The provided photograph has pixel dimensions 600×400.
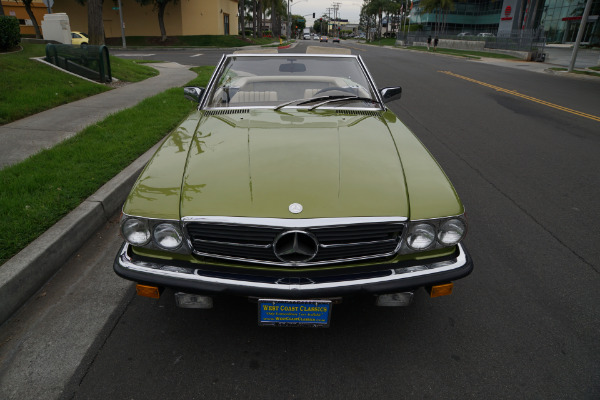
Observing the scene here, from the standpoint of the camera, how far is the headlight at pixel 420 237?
2.25 m

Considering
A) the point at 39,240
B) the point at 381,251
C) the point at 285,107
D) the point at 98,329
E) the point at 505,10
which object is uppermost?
the point at 505,10

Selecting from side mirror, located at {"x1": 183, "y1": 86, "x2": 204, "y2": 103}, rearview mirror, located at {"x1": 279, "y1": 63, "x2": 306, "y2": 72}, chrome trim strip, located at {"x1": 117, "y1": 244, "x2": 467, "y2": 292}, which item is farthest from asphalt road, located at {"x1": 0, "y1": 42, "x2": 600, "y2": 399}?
rearview mirror, located at {"x1": 279, "y1": 63, "x2": 306, "y2": 72}

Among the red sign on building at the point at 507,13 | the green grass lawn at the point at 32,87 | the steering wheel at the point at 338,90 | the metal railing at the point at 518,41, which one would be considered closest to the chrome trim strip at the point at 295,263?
the steering wheel at the point at 338,90

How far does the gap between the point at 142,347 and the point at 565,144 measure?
7421 mm

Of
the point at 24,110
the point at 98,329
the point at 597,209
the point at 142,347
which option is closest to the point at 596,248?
the point at 597,209

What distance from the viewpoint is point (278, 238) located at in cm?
213

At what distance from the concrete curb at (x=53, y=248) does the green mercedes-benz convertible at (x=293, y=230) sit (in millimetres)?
986

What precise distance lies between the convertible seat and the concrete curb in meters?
1.65

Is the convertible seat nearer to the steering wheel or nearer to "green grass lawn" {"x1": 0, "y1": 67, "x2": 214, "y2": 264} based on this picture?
the steering wheel

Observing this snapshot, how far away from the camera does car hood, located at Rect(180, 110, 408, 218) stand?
219 cm

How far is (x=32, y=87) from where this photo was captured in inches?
346

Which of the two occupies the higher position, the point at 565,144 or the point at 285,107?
the point at 285,107

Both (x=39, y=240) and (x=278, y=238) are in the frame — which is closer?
(x=278, y=238)

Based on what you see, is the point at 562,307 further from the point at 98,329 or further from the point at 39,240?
the point at 39,240
